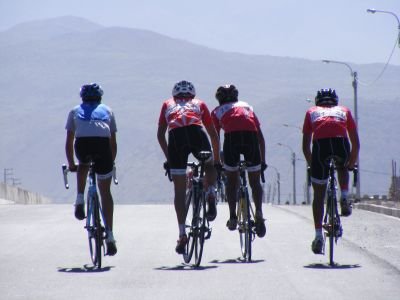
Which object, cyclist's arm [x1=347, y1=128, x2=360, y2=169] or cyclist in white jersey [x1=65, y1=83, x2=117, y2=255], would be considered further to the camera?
cyclist's arm [x1=347, y1=128, x2=360, y2=169]

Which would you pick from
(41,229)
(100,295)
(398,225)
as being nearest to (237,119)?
(100,295)

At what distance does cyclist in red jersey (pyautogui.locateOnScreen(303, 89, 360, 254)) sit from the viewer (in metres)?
12.0

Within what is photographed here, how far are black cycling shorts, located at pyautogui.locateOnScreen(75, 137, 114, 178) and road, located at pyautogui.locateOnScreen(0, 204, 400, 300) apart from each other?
43.7 inches

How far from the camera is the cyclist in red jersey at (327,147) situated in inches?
474

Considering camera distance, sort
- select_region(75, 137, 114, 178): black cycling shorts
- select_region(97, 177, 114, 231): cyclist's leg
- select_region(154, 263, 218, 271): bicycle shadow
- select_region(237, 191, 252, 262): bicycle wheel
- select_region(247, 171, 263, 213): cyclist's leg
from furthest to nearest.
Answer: select_region(247, 171, 263, 213): cyclist's leg, select_region(237, 191, 252, 262): bicycle wheel, select_region(97, 177, 114, 231): cyclist's leg, select_region(75, 137, 114, 178): black cycling shorts, select_region(154, 263, 218, 271): bicycle shadow

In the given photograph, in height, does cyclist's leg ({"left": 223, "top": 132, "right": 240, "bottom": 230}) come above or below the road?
above

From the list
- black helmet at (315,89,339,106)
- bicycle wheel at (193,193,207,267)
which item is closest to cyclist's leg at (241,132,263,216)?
black helmet at (315,89,339,106)

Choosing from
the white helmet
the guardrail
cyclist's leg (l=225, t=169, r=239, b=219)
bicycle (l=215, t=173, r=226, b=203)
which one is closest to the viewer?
the white helmet

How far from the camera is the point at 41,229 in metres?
17.9

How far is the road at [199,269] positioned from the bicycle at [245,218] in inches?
6.5

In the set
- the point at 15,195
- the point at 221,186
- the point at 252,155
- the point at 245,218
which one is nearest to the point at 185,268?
the point at 245,218

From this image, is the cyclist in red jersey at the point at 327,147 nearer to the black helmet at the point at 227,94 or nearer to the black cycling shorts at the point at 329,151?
the black cycling shorts at the point at 329,151

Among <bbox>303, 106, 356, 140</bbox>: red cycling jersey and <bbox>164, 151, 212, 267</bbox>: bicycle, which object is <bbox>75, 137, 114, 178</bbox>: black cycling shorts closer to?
<bbox>164, 151, 212, 267</bbox>: bicycle

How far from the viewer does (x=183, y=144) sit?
11.7 m
